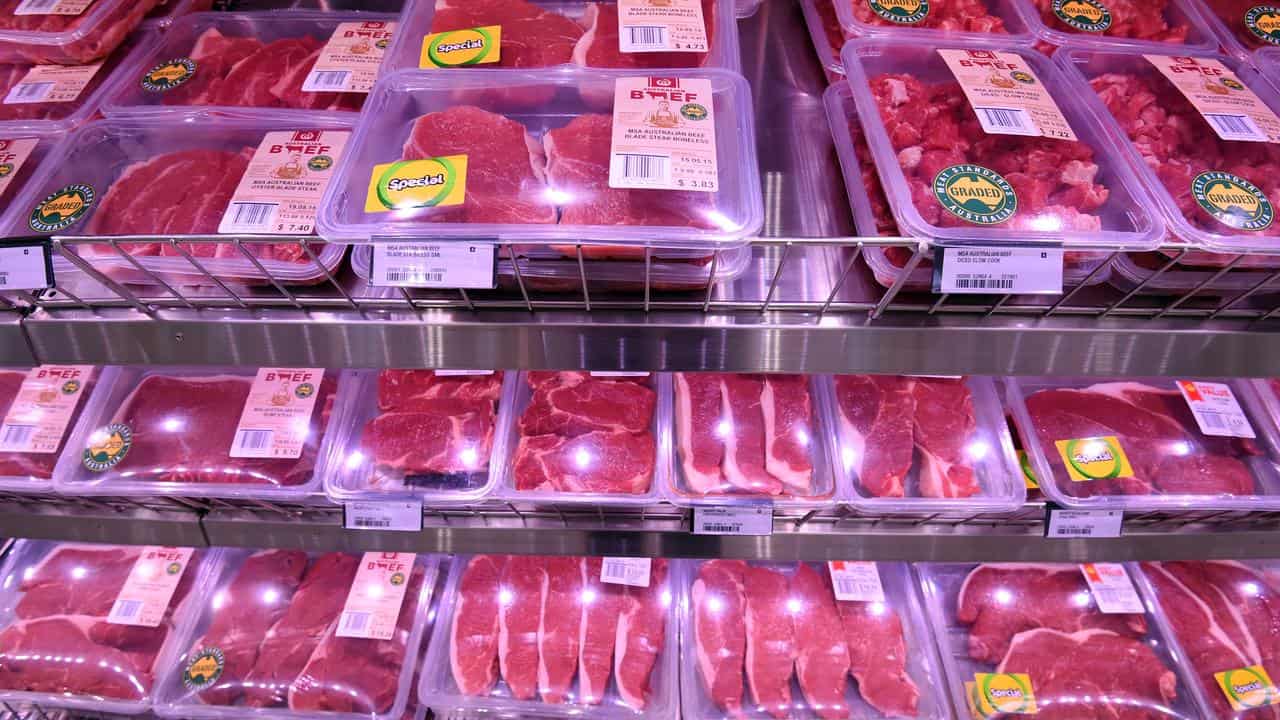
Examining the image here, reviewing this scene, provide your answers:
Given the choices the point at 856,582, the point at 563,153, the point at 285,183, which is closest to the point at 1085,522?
the point at 856,582

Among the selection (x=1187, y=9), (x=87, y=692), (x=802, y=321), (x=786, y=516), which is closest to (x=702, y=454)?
(x=786, y=516)

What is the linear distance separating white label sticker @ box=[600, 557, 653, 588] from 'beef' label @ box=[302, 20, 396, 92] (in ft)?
4.15

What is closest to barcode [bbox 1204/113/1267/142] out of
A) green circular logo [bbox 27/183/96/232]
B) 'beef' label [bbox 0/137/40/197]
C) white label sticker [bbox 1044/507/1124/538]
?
white label sticker [bbox 1044/507/1124/538]

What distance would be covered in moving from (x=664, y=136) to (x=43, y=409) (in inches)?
60.6

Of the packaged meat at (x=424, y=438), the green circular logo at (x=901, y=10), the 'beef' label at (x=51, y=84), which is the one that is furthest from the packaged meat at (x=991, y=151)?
the 'beef' label at (x=51, y=84)

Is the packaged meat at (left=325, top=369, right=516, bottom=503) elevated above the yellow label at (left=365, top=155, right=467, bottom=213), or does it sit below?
below

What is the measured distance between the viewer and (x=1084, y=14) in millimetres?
1502

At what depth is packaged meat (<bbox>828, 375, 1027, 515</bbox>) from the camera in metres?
1.36

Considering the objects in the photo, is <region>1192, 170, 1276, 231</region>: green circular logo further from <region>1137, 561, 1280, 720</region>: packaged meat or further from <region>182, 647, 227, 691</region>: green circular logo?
<region>182, 647, 227, 691</region>: green circular logo

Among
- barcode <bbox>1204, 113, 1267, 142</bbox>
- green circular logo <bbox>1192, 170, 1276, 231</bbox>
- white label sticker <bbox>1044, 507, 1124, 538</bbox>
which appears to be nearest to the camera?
green circular logo <bbox>1192, 170, 1276, 231</bbox>

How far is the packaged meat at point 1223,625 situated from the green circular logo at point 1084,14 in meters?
1.37

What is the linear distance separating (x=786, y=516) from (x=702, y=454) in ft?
0.77

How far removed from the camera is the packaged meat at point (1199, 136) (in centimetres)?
107

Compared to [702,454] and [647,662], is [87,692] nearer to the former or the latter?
[647,662]
